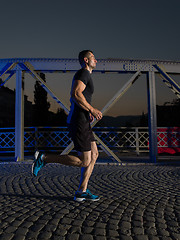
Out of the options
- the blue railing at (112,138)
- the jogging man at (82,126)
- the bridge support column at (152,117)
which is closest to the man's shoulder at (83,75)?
the jogging man at (82,126)

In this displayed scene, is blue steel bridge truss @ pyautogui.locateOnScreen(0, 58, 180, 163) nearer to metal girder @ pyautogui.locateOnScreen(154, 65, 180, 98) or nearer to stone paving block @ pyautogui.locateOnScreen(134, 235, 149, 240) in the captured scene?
metal girder @ pyautogui.locateOnScreen(154, 65, 180, 98)

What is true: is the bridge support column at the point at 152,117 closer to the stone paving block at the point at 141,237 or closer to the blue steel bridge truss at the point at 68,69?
the blue steel bridge truss at the point at 68,69

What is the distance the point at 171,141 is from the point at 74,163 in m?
9.59

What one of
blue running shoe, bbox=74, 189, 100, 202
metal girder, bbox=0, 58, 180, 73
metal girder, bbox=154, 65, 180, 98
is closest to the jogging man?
blue running shoe, bbox=74, 189, 100, 202

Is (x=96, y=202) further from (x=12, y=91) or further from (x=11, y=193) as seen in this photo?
(x=12, y=91)

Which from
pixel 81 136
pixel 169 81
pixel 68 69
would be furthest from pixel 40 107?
pixel 81 136

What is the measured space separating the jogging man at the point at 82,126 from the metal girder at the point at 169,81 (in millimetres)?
5678

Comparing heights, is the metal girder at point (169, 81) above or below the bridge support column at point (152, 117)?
above

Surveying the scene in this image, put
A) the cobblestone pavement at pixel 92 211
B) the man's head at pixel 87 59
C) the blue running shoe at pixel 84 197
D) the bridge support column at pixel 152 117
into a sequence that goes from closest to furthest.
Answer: the cobblestone pavement at pixel 92 211
the blue running shoe at pixel 84 197
the man's head at pixel 87 59
the bridge support column at pixel 152 117

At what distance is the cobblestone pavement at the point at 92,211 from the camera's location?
2.40 meters

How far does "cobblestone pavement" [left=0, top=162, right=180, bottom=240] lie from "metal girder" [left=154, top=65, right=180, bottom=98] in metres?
4.59

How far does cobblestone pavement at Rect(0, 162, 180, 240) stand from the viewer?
2.40m

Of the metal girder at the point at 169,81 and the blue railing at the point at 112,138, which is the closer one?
the metal girder at the point at 169,81

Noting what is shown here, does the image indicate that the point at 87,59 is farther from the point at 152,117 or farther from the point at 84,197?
the point at 152,117
